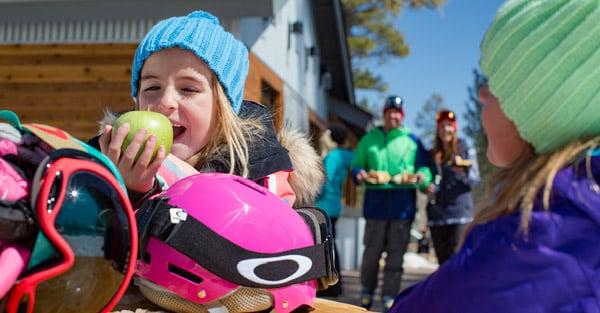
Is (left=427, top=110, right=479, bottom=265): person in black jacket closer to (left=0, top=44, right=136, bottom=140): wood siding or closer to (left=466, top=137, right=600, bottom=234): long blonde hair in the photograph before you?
(left=0, top=44, right=136, bottom=140): wood siding

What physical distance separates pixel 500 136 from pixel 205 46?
1036 millimetres

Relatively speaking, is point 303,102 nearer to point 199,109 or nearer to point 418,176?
point 418,176

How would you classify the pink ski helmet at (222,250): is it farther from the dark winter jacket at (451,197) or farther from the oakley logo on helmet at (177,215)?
the dark winter jacket at (451,197)

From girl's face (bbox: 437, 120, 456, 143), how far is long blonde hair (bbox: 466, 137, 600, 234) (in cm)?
538

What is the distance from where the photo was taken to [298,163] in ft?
7.20

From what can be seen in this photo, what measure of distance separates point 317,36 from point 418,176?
1013 centimetres

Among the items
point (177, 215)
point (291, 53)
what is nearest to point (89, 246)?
point (177, 215)

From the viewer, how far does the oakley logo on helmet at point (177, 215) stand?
1.53 meters

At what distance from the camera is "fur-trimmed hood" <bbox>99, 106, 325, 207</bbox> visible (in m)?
2.05

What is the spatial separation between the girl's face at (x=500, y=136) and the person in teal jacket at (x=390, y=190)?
5000mm

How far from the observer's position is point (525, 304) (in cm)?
125

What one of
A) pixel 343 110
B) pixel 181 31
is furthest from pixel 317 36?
pixel 181 31

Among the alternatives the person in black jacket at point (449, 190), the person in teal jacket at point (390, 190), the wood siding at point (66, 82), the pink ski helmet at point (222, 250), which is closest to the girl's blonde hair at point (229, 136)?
the pink ski helmet at point (222, 250)

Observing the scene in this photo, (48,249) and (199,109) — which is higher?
(199,109)
